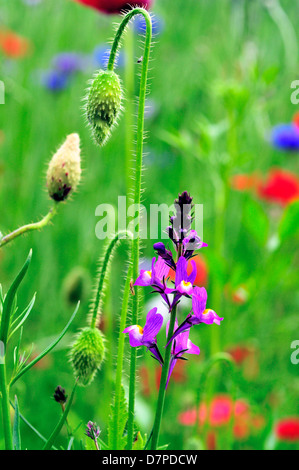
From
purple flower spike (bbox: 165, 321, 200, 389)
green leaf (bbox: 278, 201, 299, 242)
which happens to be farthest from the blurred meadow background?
purple flower spike (bbox: 165, 321, 200, 389)

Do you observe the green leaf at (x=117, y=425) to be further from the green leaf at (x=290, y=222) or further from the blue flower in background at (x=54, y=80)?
the blue flower in background at (x=54, y=80)

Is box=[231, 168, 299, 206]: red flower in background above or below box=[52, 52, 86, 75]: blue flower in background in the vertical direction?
below

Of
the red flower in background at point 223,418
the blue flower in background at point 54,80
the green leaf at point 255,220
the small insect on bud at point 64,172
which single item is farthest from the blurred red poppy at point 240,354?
the blue flower in background at point 54,80

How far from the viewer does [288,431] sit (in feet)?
4.84

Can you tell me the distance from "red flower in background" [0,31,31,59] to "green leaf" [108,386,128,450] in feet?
9.29

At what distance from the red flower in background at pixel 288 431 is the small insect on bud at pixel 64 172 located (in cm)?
98

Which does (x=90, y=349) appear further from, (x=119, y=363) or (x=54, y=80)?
(x=54, y=80)

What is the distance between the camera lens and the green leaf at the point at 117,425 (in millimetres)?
674

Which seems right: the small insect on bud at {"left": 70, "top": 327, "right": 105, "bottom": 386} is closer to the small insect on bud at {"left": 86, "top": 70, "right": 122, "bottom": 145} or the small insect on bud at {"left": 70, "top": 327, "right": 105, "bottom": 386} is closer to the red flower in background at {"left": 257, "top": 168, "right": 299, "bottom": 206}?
the small insect on bud at {"left": 86, "top": 70, "right": 122, "bottom": 145}

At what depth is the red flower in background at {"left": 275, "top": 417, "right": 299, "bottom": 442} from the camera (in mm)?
1458

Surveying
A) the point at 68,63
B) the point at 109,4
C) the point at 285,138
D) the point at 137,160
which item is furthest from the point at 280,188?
the point at 137,160

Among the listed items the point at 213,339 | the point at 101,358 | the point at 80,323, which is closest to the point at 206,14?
the point at 80,323

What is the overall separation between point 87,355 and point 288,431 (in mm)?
910

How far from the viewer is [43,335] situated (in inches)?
76.0
